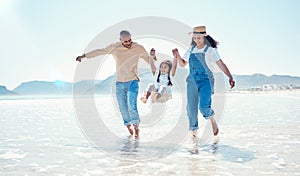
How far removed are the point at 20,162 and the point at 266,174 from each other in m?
3.17

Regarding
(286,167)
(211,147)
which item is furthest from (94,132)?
(286,167)

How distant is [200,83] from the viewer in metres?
6.75

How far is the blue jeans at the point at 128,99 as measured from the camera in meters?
7.53

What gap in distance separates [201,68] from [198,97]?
0.58 metres

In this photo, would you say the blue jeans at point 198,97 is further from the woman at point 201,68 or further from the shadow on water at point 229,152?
the shadow on water at point 229,152

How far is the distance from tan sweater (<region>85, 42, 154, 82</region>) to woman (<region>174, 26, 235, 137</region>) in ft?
3.46

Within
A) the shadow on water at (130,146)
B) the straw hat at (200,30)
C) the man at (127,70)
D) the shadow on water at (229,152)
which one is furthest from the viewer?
the man at (127,70)

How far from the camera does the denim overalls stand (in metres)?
6.70

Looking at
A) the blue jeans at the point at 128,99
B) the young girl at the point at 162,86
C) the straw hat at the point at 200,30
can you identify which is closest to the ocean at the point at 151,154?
the blue jeans at the point at 128,99

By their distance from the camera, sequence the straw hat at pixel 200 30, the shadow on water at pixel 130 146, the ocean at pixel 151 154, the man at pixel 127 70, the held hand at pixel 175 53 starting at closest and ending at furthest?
the ocean at pixel 151 154, the shadow on water at pixel 130 146, the straw hat at pixel 200 30, the held hand at pixel 175 53, the man at pixel 127 70

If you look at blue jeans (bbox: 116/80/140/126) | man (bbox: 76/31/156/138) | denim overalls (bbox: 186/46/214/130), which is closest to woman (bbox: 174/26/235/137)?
denim overalls (bbox: 186/46/214/130)

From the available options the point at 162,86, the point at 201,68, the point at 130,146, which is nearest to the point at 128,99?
the point at 130,146

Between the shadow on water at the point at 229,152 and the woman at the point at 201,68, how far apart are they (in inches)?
38.5

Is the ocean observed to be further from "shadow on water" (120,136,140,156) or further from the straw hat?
the straw hat
